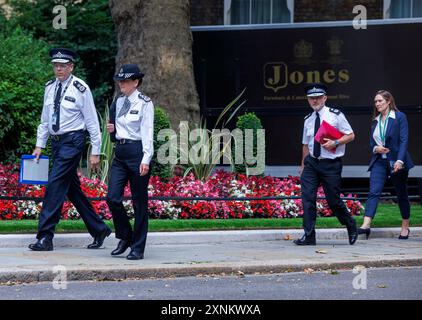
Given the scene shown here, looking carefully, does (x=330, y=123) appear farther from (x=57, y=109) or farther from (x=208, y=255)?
(x=57, y=109)

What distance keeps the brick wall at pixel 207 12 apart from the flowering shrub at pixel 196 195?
23.1 feet

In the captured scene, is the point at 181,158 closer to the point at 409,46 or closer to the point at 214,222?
the point at 214,222

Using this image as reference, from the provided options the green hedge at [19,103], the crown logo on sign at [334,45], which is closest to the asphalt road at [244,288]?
the green hedge at [19,103]

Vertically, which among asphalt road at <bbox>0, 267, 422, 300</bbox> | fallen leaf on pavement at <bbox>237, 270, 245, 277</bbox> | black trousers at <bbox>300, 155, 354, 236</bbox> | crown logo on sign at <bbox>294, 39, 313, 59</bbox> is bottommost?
fallen leaf on pavement at <bbox>237, 270, 245, 277</bbox>

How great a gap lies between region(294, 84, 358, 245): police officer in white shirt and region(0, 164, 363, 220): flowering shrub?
2233 millimetres

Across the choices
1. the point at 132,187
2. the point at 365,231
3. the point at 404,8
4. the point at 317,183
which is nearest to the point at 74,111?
the point at 132,187

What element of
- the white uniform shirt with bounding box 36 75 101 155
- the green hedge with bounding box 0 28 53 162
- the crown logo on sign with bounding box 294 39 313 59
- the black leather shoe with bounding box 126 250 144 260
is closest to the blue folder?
the white uniform shirt with bounding box 36 75 101 155

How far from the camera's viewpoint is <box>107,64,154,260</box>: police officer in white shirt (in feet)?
33.2

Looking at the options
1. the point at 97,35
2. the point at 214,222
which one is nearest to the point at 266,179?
the point at 214,222

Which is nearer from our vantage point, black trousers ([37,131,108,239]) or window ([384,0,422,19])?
black trousers ([37,131,108,239])

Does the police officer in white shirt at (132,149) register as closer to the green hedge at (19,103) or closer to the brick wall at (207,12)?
the green hedge at (19,103)

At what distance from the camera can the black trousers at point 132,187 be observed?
1012 cm

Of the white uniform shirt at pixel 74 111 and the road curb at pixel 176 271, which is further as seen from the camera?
the white uniform shirt at pixel 74 111

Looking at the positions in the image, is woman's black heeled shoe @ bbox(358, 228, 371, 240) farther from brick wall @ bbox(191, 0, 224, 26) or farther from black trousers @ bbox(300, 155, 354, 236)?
brick wall @ bbox(191, 0, 224, 26)
